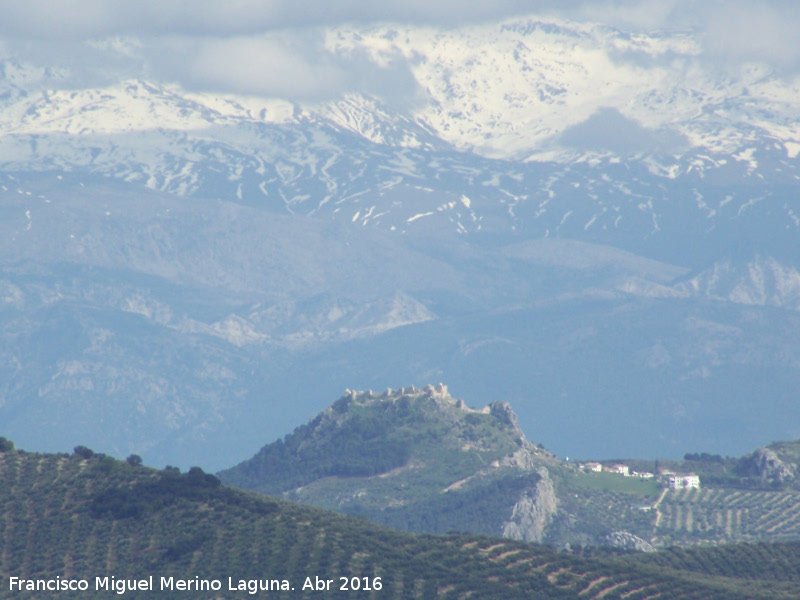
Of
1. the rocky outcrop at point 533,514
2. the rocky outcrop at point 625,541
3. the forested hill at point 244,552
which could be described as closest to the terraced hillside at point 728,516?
the rocky outcrop at point 625,541

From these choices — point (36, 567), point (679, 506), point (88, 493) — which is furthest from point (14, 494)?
point (679, 506)

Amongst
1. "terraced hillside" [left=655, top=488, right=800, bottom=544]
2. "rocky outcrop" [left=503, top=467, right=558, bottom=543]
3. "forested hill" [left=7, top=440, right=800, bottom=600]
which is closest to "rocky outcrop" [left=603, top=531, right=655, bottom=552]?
"terraced hillside" [left=655, top=488, right=800, bottom=544]

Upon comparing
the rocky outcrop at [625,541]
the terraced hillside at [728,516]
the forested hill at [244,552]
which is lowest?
the forested hill at [244,552]

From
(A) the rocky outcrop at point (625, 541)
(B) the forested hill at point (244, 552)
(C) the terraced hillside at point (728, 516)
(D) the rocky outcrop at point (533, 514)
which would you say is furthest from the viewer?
(D) the rocky outcrop at point (533, 514)

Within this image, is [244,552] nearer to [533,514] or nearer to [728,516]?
[533,514]

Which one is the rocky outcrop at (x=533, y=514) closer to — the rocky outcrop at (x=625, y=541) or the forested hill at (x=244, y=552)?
the rocky outcrop at (x=625, y=541)

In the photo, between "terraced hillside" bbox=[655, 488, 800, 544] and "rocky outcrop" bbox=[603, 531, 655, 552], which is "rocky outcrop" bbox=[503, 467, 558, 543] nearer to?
"rocky outcrop" bbox=[603, 531, 655, 552]

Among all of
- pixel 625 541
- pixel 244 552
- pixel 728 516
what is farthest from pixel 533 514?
pixel 244 552
